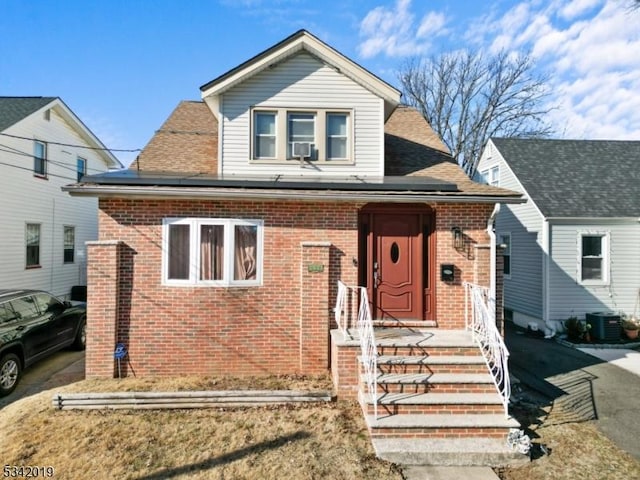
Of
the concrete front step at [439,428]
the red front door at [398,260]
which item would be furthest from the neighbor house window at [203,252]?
the concrete front step at [439,428]

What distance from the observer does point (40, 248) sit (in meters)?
Result: 13.1

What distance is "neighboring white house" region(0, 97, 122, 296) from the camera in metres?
11.8

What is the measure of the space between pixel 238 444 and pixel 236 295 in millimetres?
2694

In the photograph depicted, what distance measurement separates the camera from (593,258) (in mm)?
10797

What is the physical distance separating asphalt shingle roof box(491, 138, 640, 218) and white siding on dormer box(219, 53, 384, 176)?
643cm

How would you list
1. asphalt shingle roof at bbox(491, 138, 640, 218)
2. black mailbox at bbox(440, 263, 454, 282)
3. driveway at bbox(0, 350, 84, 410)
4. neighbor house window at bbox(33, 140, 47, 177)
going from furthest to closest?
neighbor house window at bbox(33, 140, 47, 177) < asphalt shingle roof at bbox(491, 138, 640, 218) < black mailbox at bbox(440, 263, 454, 282) < driveway at bbox(0, 350, 84, 410)

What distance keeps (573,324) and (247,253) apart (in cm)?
→ 943

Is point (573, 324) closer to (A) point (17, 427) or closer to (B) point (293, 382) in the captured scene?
(B) point (293, 382)

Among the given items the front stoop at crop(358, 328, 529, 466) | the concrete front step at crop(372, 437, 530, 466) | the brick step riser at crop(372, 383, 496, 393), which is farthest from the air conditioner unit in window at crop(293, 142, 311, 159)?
the concrete front step at crop(372, 437, 530, 466)

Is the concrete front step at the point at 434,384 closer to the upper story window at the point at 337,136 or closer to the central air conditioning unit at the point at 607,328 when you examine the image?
the upper story window at the point at 337,136

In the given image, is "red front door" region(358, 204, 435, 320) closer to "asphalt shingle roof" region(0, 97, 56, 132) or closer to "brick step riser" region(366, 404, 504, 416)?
"brick step riser" region(366, 404, 504, 416)

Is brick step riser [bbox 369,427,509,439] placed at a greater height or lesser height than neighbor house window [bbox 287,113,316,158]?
lesser

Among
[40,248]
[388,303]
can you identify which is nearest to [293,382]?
[388,303]

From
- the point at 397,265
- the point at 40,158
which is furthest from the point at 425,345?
the point at 40,158
